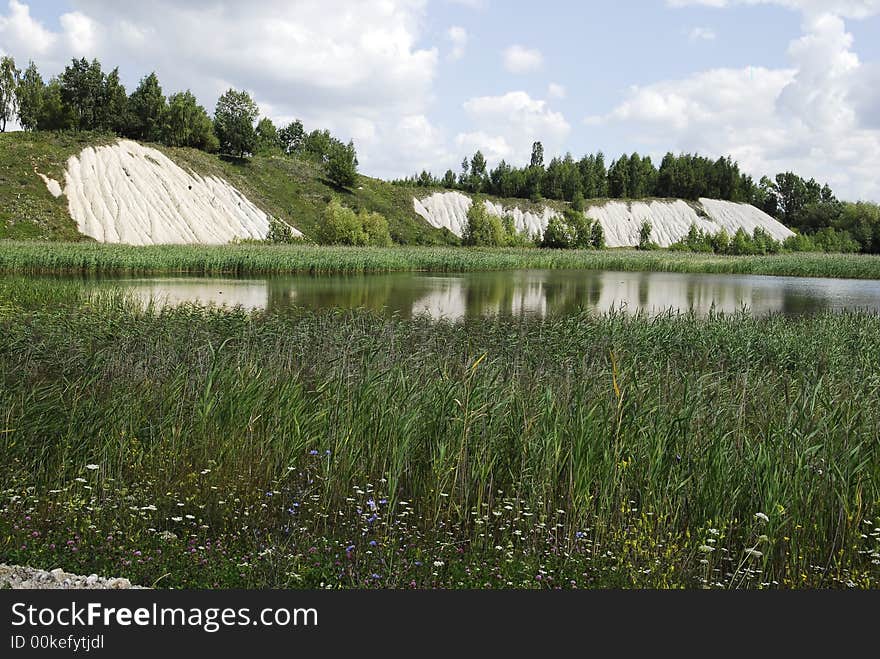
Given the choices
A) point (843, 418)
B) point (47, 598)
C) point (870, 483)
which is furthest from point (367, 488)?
point (843, 418)

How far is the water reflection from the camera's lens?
77.4 ft

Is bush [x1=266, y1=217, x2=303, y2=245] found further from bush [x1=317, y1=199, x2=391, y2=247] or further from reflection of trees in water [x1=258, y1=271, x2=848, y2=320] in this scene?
reflection of trees in water [x1=258, y1=271, x2=848, y2=320]

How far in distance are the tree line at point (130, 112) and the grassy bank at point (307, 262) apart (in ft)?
135

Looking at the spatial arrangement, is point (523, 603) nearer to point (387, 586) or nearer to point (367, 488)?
point (387, 586)

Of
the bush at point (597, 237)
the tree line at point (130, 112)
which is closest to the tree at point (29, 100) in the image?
the tree line at point (130, 112)

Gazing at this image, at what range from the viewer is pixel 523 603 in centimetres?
379

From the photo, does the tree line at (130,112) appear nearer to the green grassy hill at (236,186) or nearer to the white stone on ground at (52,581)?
the green grassy hill at (236,186)

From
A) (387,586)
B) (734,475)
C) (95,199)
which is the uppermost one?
(95,199)

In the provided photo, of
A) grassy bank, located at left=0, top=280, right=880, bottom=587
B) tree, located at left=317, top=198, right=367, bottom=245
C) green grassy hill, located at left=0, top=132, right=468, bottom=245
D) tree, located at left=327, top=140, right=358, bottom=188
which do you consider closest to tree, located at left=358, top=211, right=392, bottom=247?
tree, located at left=317, top=198, right=367, bottom=245

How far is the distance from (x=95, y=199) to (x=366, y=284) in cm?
3824

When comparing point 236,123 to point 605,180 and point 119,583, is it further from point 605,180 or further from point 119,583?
point 119,583

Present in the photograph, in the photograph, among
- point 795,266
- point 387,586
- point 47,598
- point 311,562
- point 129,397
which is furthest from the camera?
point 795,266

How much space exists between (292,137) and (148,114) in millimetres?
48209

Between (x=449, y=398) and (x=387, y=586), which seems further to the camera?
(x=449, y=398)
